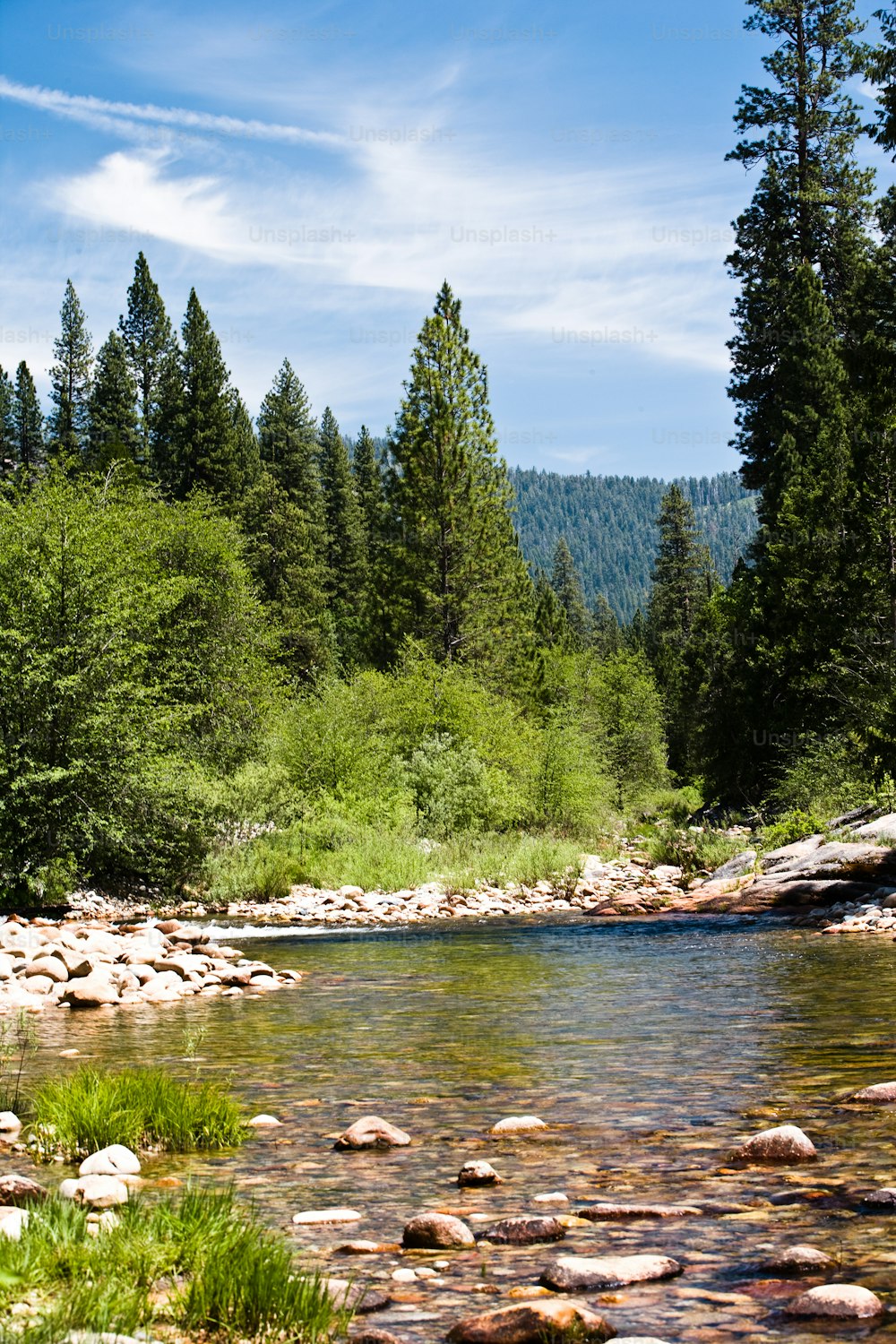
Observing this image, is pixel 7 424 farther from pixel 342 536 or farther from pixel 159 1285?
pixel 159 1285

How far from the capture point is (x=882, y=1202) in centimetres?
413

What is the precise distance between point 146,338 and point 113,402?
446 centimetres

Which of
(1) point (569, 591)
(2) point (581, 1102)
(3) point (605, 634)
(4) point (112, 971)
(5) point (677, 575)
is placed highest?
(1) point (569, 591)

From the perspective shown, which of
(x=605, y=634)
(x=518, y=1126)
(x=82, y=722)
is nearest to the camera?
(x=518, y=1126)

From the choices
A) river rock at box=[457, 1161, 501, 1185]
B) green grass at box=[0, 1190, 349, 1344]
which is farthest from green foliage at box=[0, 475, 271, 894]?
green grass at box=[0, 1190, 349, 1344]

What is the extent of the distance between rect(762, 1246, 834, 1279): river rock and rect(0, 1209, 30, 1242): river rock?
226 centimetres

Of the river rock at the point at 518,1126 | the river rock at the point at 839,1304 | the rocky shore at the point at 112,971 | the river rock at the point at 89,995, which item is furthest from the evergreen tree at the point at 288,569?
the river rock at the point at 839,1304

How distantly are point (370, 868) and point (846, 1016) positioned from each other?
1520 cm

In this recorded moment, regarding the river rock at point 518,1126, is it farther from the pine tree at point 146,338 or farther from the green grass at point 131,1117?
the pine tree at point 146,338

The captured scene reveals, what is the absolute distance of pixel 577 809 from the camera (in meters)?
30.3

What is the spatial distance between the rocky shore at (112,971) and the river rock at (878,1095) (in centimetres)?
648

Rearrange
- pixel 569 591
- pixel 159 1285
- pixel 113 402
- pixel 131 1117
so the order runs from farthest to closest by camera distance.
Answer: pixel 569 591, pixel 113 402, pixel 131 1117, pixel 159 1285

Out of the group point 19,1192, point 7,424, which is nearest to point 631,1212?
point 19,1192

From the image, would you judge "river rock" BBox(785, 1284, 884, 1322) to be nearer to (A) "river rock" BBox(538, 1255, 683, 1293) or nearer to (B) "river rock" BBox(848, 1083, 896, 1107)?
(A) "river rock" BBox(538, 1255, 683, 1293)
